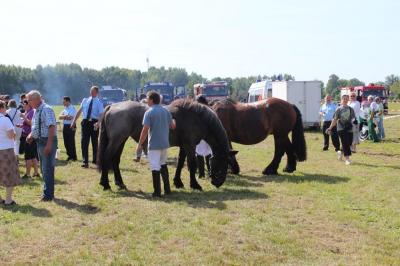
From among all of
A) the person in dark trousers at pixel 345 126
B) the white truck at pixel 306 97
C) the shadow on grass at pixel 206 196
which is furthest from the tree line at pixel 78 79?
the shadow on grass at pixel 206 196

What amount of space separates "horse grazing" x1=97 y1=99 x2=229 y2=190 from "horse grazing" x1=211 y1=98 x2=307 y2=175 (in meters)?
2.21

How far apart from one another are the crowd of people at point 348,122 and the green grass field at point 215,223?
80.2 inches

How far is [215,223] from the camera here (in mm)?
7020

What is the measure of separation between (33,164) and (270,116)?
5652 millimetres

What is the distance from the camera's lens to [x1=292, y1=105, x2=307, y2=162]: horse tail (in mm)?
11828

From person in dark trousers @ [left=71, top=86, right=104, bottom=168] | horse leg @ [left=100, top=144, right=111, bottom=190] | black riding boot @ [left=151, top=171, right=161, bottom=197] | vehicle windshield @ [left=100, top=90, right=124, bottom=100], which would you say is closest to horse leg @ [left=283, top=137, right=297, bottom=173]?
black riding boot @ [left=151, top=171, right=161, bottom=197]

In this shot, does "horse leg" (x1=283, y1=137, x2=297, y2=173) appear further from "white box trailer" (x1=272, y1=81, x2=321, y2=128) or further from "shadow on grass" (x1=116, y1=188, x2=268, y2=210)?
"white box trailer" (x1=272, y1=81, x2=321, y2=128)

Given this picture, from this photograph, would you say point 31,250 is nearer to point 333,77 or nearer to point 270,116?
point 270,116

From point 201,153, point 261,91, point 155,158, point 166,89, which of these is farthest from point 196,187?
point 166,89

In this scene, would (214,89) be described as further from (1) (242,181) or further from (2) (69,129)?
(1) (242,181)

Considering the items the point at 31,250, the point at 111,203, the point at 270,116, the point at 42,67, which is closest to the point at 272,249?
the point at 31,250

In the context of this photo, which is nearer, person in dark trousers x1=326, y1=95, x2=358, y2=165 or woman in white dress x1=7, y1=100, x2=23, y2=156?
woman in white dress x1=7, y1=100, x2=23, y2=156

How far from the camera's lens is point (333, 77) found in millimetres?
160500

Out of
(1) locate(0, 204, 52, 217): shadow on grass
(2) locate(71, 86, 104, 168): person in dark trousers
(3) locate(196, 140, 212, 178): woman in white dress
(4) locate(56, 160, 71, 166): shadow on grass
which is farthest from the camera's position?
(4) locate(56, 160, 71, 166): shadow on grass
